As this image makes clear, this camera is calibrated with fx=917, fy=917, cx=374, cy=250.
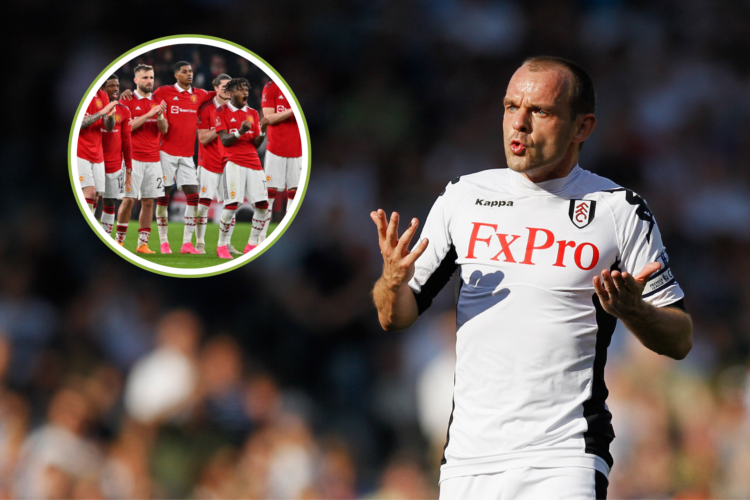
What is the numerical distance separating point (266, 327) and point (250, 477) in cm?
150

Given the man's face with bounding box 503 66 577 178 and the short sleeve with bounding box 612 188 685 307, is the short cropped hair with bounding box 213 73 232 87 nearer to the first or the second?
the man's face with bounding box 503 66 577 178

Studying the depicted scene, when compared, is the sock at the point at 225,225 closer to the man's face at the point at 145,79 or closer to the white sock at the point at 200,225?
the white sock at the point at 200,225

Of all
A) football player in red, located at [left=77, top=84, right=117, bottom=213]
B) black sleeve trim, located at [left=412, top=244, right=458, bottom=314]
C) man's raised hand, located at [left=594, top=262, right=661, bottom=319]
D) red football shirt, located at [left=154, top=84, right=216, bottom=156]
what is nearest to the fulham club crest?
man's raised hand, located at [left=594, top=262, right=661, bottom=319]

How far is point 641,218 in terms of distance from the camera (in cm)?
341

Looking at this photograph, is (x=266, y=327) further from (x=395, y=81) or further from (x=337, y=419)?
(x=395, y=81)

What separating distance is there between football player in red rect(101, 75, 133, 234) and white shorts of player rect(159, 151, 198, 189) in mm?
154

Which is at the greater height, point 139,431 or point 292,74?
point 292,74

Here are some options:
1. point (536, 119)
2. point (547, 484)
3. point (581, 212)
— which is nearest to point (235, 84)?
point (536, 119)

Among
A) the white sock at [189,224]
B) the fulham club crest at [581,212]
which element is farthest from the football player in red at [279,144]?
the fulham club crest at [581,212]

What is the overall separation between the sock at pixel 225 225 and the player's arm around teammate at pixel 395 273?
3.00ft

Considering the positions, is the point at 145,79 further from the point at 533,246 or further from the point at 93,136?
the point at 533,246

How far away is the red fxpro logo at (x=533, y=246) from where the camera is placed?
3365 mm

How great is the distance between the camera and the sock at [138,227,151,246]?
404 centimetres

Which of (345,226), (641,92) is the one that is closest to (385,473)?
(345,226)
